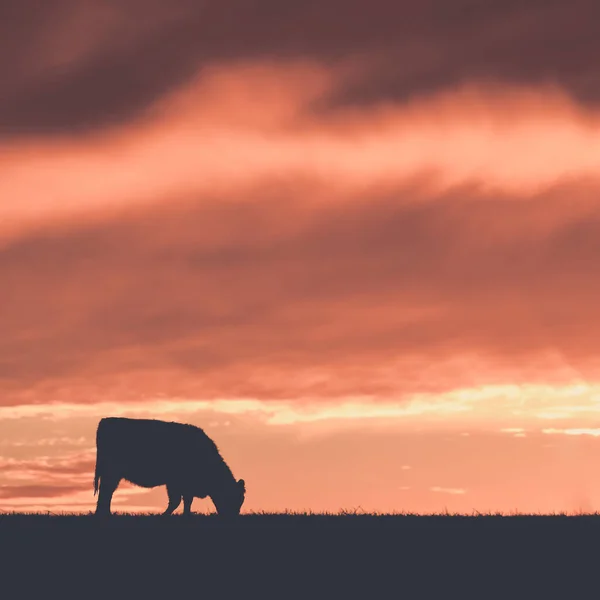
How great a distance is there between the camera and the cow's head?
34991 mm

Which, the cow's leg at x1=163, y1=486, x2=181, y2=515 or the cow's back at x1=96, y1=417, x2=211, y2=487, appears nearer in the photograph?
the cow's leg at x1=163, y1=486, x2=181, y2=515

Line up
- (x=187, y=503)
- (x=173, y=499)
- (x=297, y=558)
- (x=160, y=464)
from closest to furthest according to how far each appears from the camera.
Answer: (x=297, y=558) < (x=187, y=503) < (x=173, y=499) < (x=160, y=464)

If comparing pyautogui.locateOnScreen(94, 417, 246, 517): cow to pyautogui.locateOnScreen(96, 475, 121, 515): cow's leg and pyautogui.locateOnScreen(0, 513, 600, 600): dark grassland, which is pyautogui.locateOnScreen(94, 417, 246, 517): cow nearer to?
pyautogui.locateOnScreen(96, 475, 121, 515): cow's leg

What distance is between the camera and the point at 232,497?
3506cm

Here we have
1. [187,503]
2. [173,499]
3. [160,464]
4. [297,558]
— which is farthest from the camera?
[160,464]

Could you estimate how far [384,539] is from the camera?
24531mm

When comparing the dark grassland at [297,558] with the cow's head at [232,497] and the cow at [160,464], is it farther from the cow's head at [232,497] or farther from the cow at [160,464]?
the cow's head at [232,497]

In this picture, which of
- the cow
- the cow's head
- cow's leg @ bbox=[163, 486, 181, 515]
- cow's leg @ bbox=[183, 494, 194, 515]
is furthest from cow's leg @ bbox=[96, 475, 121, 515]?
the cow's head

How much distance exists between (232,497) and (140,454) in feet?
10.5

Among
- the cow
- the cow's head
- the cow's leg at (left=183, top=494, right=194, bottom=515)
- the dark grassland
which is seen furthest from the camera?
the cow's head

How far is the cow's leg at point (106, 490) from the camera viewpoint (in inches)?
1341

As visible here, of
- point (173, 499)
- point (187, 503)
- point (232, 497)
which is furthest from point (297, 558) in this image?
point (232, 497)

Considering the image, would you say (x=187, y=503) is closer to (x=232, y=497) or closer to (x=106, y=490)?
(x=232, y=497)

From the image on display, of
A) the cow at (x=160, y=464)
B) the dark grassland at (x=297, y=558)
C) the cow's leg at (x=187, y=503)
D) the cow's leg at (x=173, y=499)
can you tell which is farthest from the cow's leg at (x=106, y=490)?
the dark grassland at (x=297, y=558)
